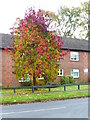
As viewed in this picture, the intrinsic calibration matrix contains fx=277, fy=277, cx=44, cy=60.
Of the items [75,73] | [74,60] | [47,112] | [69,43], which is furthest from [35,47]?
[69,43]

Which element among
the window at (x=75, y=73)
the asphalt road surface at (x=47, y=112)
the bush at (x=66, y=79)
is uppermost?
the window at (x=75, y=73)

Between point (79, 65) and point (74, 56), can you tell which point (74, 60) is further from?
point (79, 65)

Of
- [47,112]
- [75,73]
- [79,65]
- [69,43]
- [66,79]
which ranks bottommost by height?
[47,112]

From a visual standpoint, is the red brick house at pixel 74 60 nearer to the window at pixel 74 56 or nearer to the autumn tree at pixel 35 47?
the window at pixel 74 56

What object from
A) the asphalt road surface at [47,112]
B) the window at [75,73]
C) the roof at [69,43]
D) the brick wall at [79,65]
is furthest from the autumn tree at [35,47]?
the window at [75,73]

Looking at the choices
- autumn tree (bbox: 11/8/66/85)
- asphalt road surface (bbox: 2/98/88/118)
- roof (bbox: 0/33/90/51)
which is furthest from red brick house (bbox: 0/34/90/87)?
asphalt road surface (bbox: 2/98/88/118)

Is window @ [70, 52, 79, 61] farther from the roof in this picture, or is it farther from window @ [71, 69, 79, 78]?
window @ [71, 69, 79, 78]

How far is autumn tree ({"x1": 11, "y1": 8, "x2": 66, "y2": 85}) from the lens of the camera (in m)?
23.1

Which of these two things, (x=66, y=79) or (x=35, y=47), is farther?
(x=66, y=79)

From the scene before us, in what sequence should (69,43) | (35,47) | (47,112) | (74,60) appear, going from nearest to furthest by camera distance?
(47,112)
(35,47)
(74,60)
(69,43)

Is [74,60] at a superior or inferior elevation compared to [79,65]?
superior

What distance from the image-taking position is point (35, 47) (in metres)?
23.5

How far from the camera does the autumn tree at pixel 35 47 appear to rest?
23.1 m

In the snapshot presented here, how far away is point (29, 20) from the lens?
2414cm
